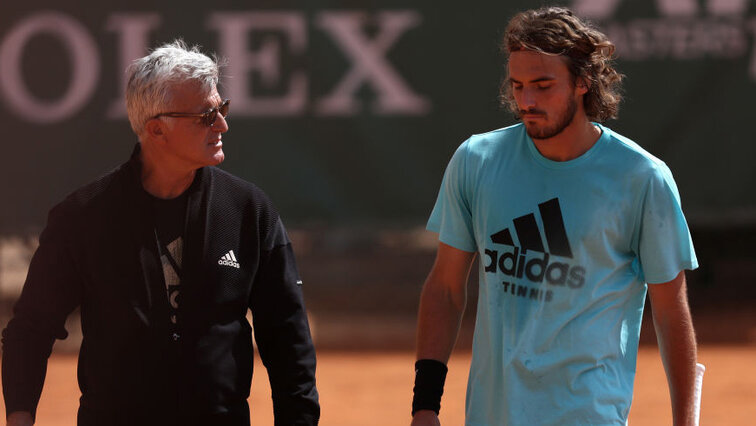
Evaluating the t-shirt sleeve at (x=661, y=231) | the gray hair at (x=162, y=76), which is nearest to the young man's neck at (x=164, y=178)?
the gray hair at (x=162, y=76)

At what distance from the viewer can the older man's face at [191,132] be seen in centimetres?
305

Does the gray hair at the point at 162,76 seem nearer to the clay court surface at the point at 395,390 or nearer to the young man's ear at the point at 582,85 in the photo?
the young man's ear at the point at 582,85

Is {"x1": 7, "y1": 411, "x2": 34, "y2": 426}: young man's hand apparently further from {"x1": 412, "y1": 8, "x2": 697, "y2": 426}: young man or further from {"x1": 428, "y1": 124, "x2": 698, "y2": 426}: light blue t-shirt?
{"x1": 428, "y1": 124, "x2": 698, "y2": 426}: light blue t-shirt

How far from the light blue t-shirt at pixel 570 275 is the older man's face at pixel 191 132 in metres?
0.72

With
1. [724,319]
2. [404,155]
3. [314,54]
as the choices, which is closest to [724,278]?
[724,319]

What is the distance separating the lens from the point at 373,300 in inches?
436

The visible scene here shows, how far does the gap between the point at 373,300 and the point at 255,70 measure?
300 cm

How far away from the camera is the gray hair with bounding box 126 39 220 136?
9.86 ft

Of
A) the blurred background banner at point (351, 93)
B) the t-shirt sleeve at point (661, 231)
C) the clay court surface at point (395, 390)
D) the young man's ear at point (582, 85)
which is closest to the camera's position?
the t-shirt sleeve at point (661, 231)

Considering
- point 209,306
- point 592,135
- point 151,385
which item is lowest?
point 151,385

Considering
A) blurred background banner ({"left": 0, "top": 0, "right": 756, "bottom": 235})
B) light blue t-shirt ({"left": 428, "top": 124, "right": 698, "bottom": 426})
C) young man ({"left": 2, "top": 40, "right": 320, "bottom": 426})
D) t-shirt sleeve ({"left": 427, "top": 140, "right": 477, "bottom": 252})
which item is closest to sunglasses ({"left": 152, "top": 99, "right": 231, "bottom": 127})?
young man ({"left": 2, "top": 40, "right": 320, "bottom": 426})

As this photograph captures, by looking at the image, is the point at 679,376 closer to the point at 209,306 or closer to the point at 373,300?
the point at 209,306

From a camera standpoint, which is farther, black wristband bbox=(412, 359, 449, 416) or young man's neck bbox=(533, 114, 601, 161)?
black wristband bbox=(412, 359, 449, 416)

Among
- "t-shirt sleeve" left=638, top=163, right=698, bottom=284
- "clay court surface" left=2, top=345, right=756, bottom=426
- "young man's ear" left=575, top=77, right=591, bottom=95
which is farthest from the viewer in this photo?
"clay court surface" left=2, top=345, right=756, bottom=426
